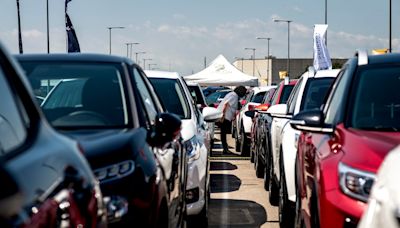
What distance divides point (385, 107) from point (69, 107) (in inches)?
86.9

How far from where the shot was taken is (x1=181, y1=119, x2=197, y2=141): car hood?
8152 mm

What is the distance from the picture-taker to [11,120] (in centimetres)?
313

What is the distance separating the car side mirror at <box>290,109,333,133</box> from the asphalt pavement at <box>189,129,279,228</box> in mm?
2992

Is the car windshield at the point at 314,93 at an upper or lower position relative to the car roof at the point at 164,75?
lower

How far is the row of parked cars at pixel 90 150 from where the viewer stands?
8.68ft

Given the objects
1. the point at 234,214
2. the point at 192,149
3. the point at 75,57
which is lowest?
the point at 234,214

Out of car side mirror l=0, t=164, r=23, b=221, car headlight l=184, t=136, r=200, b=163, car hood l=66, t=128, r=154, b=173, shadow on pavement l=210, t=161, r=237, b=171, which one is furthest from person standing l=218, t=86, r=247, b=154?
car side mirror l=0, t=164, r=23, b=221

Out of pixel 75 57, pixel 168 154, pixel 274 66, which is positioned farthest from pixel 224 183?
pixel 274 66

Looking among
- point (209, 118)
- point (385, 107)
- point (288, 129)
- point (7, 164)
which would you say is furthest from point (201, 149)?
point (7, 164)

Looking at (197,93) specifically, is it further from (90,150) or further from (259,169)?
(90,150)

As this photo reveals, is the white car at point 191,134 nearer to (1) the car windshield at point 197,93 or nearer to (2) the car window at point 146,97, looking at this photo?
(2) the car window at point 146,97

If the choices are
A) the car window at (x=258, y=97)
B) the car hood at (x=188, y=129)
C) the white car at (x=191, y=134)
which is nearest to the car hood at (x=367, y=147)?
the white car at (x=191, y=134)

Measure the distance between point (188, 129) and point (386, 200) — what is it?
532cm

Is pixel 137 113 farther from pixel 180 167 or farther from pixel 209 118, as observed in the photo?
pixel 209 118
